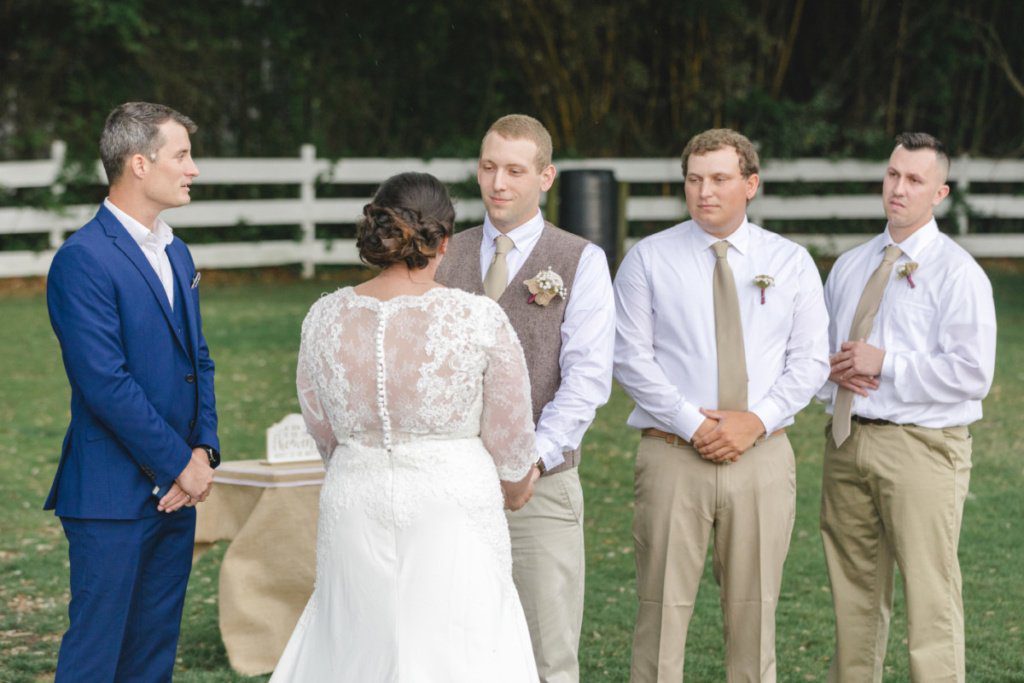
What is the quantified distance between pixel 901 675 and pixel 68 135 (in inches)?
661

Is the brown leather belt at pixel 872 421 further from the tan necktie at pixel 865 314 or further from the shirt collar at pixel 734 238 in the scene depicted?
the shirt collar at pixel 734 238

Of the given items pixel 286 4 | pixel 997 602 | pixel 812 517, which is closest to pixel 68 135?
pixel 286 4

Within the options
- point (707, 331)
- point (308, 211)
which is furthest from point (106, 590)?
point (308, 211)

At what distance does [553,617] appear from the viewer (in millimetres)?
4535

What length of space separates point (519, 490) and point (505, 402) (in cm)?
43

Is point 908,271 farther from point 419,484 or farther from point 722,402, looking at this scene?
point 419,484

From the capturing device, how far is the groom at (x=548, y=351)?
4504mm

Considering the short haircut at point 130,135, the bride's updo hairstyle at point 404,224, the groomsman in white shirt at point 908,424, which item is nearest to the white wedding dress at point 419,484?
the bride's updo hairstyle at point 404,224

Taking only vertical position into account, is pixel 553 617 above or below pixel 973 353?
below

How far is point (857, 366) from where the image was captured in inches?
192

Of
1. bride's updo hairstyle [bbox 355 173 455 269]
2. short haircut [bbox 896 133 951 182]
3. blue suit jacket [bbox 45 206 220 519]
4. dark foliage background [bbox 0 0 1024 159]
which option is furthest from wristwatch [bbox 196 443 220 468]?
dark foliage background [bbox 0 0 1024 159]

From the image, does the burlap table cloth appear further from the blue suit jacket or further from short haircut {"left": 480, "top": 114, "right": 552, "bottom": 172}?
short haircut {"left": 480, "top": 114, "right": 552, "bottom": 172}

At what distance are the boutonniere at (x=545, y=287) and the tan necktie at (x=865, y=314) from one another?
1.26 m

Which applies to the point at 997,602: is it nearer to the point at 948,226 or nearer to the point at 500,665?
the point at 500,665
